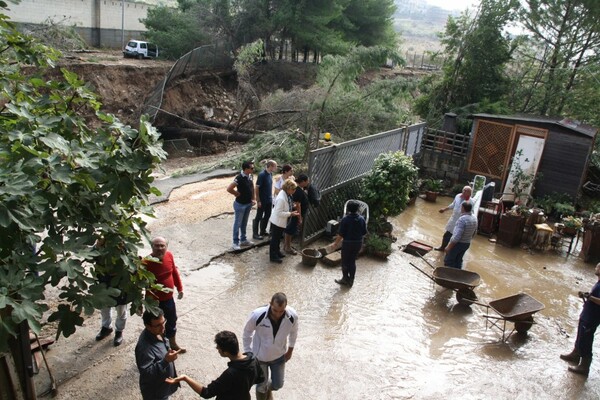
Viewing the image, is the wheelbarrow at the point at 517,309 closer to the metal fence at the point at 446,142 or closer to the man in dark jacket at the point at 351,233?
the man in dark jacket at the point at 351,233

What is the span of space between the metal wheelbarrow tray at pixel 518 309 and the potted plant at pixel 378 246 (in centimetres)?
254

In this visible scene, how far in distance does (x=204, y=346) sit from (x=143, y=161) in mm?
3429

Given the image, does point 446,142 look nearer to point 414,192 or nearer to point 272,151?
point 414,192

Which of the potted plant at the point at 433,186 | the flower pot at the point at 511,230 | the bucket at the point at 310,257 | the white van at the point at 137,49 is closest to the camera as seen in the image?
the bucket at the point at 310,257

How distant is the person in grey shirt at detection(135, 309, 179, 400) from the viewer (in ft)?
13.1

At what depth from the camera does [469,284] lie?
749 cm

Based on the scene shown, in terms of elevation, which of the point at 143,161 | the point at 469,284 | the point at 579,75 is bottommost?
the point at 469,284

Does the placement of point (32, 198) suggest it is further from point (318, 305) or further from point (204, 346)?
point (318, 305)

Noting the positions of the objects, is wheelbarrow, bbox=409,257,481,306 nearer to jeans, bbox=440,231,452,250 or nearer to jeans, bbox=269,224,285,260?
jeans, bbox=440,231,452,250

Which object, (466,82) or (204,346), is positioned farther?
(466,82)

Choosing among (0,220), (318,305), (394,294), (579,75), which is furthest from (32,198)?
(579,75)

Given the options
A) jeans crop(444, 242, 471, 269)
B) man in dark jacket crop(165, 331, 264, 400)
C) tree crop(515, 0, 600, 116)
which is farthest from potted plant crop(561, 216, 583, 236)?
man in dark jacket crop(165, 331, 264, 400)

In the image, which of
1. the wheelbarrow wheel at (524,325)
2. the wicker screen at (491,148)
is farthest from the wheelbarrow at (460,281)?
the wicker screen at (491,148)

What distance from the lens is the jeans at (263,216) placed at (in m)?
9.21
